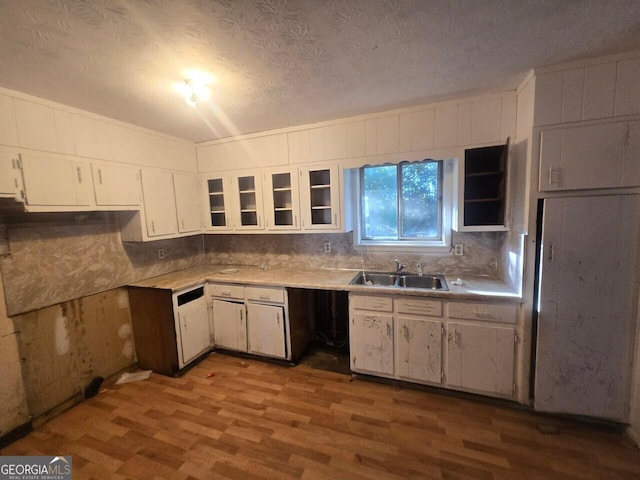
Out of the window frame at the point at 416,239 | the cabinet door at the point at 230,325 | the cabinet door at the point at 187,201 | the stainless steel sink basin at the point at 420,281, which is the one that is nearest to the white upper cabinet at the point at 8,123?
the cabinet door at the point at 187,201

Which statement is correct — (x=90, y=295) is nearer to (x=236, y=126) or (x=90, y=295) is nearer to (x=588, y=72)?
(x=236, y=126)

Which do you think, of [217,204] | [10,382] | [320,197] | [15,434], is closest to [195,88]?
[320,197]

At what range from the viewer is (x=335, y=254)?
3051mm

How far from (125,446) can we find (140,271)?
5.23 ft

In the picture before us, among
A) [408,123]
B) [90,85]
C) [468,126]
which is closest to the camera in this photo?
[90,85]

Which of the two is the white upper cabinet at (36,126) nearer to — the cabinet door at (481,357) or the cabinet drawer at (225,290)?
the cabinet drawer at (225,290)

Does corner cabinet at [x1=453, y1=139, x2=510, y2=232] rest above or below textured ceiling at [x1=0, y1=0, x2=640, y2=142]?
below

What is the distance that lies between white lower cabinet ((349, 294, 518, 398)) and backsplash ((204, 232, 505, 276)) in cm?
61

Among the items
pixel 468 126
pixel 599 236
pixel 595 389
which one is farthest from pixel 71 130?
pixel 595 389

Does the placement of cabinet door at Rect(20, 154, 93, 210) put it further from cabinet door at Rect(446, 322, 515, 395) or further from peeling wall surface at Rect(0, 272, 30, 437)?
cabinet door at Rect(446, 322, 515, 395)

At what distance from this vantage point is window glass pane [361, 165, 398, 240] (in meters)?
2.86

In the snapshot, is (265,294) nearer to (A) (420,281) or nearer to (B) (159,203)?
(B) (159,203)

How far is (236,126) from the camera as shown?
8.79 ft

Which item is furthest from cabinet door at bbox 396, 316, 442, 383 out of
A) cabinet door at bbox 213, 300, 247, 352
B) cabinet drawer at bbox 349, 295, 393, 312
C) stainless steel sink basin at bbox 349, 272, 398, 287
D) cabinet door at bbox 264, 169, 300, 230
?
cabinet door at bbox 213, 300, 247, 352
